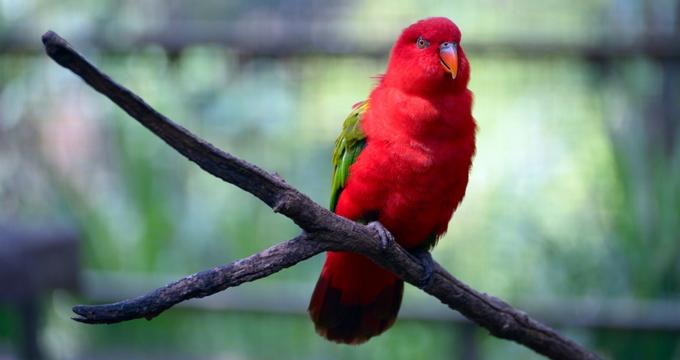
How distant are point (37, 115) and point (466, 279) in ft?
10.7

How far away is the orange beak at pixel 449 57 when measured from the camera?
305cm

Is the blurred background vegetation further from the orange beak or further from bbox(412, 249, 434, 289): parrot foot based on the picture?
the orange beak

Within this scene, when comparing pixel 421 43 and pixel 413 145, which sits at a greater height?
pixel 421 43

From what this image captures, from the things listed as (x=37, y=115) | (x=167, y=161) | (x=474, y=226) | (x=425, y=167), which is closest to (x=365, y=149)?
(x=425, y=167)

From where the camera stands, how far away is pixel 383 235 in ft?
9.50

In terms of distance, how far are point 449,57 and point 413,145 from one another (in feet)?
1.17

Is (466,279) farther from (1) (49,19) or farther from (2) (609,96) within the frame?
(1) (49,19)

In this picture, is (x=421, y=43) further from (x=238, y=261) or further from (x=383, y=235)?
(x=238, y=261)

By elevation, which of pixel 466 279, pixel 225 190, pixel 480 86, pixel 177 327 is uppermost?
pixel 480 86

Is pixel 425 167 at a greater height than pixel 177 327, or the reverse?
pixel 425 167

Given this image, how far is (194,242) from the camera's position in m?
6.16

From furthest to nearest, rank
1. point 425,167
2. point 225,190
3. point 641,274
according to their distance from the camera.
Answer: point 225,190
point 641,274
point 425,167

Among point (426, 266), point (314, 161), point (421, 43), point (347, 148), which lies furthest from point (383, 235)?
point (314, 161)

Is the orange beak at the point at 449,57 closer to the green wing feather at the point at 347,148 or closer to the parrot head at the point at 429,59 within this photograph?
the parrot head at the point at 429,59
